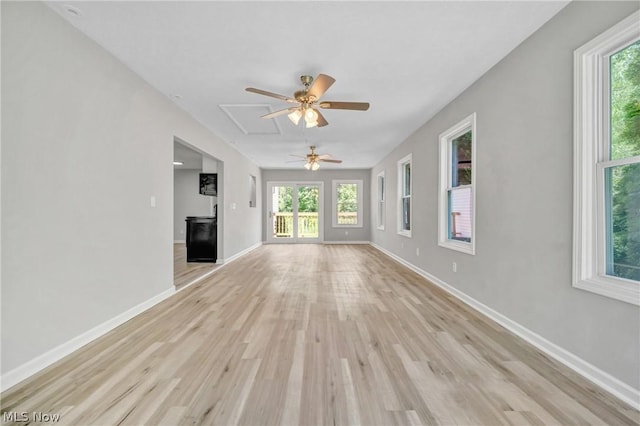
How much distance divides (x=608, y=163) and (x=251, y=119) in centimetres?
412

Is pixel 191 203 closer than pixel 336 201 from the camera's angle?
No

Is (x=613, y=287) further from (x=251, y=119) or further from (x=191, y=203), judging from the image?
(x=191, y=203)

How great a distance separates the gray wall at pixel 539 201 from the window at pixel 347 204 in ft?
20.3

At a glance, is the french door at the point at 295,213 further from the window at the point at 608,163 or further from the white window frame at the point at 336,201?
the window at the point at 608,163

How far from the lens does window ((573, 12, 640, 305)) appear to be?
1.70 m

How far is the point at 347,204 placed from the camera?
968 cm

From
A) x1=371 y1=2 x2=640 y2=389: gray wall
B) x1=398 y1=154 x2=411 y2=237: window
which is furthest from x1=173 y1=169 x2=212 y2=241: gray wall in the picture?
x1=371 y1=2 x2=640 y2=389: gray wall

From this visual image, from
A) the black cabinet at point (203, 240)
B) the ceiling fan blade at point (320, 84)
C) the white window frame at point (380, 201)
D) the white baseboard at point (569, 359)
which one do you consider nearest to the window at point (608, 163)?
the white baseboard at point (569, 359)

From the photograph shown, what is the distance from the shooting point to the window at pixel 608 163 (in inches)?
66.8

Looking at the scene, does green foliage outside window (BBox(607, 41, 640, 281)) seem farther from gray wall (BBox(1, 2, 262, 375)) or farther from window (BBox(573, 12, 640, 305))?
gray wall (BBox(1, 2, 262, 375))

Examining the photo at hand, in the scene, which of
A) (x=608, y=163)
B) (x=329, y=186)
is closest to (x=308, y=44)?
(x=608, y=163)

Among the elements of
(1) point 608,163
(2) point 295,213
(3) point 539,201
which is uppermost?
(1) point 608,163

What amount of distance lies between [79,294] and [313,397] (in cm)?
202

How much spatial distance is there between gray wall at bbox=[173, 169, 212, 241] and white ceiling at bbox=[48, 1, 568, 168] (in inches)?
250
